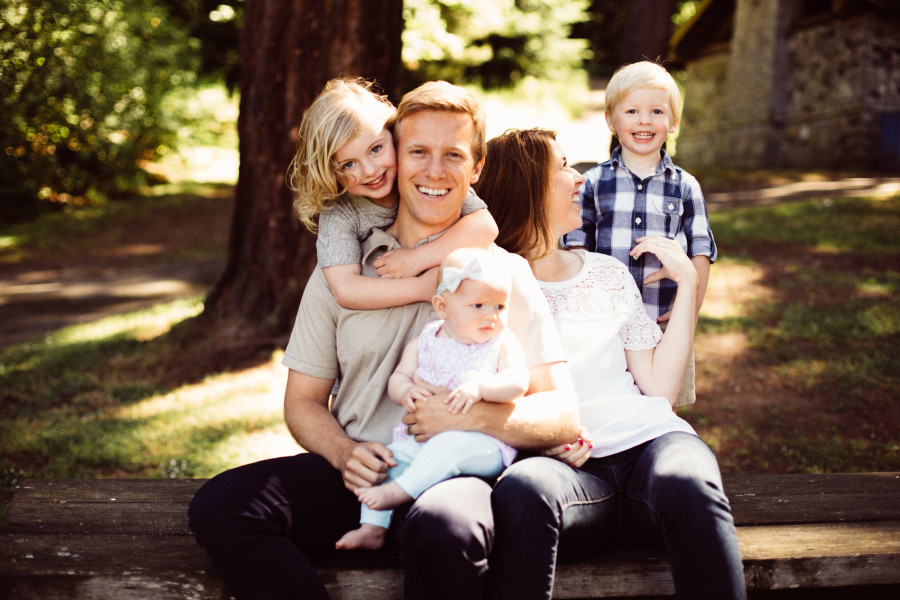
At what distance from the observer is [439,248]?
2.24 meters

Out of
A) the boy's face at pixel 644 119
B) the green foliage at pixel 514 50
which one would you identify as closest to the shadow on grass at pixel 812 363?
the boy's face at pixel 644 119

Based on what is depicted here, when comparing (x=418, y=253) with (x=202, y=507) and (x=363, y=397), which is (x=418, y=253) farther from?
(x=202, y=507)

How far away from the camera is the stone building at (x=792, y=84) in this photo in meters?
15.3

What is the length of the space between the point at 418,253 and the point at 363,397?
0.48 metres

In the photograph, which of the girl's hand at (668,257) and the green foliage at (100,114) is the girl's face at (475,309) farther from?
the green foliage at (100,114)

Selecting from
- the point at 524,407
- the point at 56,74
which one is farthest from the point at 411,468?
the point at 56,74

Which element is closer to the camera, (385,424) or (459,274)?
(459,274)

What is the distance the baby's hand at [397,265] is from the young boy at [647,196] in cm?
86

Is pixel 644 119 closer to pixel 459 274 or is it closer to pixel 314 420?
pixel 459 274

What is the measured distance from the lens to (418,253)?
2252 mm

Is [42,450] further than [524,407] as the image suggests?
Yes

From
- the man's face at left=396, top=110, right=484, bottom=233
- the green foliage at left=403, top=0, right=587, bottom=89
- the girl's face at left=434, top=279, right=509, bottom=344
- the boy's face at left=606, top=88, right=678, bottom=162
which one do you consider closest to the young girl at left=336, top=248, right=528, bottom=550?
the girl's face at left=434, top=279, right=509, bottom=344

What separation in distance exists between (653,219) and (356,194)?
1.15 metres

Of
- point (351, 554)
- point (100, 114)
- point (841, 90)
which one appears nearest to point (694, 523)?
point (351, 554)
